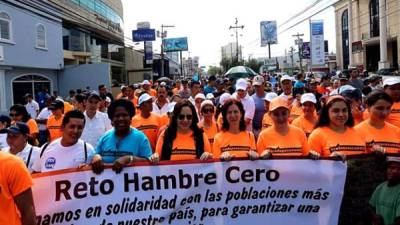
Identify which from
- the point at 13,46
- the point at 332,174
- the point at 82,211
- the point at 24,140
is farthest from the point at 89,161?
the point at 13,46

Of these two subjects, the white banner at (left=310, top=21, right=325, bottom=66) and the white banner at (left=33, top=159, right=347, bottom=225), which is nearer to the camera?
the white banner at (left=33, top=159, right=347, bottom=225)

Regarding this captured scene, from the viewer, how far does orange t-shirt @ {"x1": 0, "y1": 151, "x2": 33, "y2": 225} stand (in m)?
2.87

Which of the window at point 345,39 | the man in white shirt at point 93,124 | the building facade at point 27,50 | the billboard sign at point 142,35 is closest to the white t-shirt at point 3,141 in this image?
the man in white shirt at point 93,124

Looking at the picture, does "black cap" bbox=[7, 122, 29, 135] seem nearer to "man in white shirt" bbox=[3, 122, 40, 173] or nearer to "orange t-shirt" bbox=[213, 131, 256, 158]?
"man in white shirt" bbox=[3, 122, 40, 173]

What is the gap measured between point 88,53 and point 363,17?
35487 mm

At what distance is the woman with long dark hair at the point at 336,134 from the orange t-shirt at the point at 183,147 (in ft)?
3.54

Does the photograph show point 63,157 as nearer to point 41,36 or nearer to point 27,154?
point 27,154

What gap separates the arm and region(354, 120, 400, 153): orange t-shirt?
298 centimetres

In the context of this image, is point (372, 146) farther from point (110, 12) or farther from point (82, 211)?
point (110, 12)

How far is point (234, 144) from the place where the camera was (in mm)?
4457

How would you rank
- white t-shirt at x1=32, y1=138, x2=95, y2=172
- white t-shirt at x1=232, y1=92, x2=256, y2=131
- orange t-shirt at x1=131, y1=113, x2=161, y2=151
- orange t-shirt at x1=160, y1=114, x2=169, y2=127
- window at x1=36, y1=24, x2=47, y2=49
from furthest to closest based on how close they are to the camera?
window at x1=36, y1=24, x2=47, y2=49 → white t-shirt at x1=232, y1=92, x2=256, y2=131 → orange t-shirt at x1=160, y1=114, x2=169, y2=127 → orange t-shirt at x1=131, y1=113, x2=161, y2=151 → white t-shirt at x1=32, y1=138, x2=95, y2=172

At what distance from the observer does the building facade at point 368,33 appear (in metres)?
47.1

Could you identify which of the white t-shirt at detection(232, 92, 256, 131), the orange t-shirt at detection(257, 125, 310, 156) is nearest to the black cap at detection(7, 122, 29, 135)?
the orange t-shirt at detection(257, 125, 310, 156)

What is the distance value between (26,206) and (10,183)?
193 millimetres
